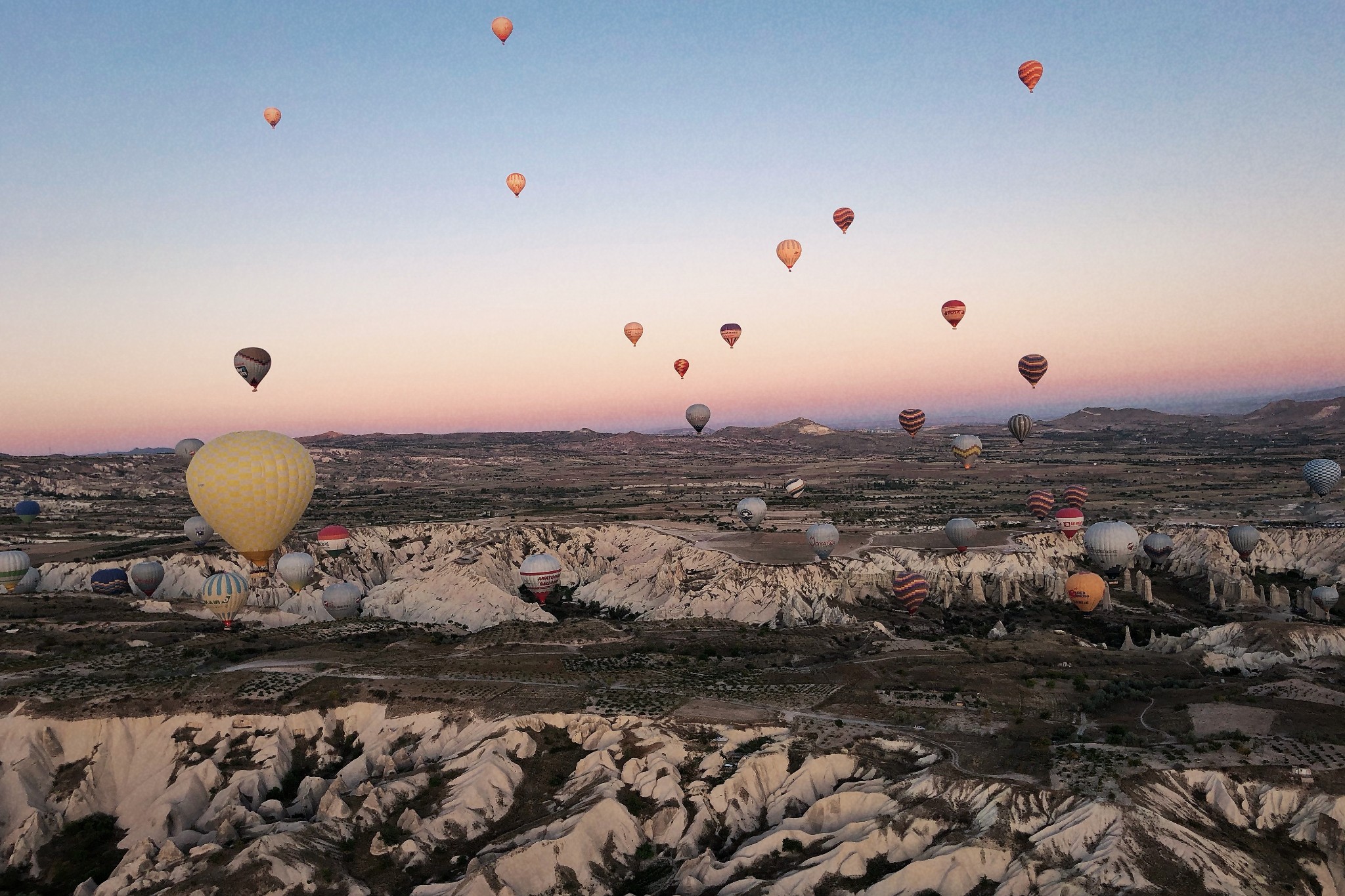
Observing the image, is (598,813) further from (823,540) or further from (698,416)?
(698,416)

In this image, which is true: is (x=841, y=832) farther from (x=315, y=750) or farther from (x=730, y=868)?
(x=315, y=750)

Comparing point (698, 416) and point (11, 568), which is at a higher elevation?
point (698, 416)

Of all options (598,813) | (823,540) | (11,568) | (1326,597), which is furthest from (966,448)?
(11,568)

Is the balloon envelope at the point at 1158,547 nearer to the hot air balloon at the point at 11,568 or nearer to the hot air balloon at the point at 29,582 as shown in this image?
the hot air balloon at the point at 11,568

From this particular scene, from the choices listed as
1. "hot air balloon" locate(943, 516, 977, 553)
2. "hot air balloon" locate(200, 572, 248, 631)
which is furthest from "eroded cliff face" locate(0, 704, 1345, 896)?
"hot air balloon" locate(943, 516, 977, 553)

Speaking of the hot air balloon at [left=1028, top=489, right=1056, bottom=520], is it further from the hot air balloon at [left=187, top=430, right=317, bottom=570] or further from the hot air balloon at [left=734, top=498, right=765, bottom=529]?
the hot air balloon at [left=187, top=430, right=317, bottom=570]
